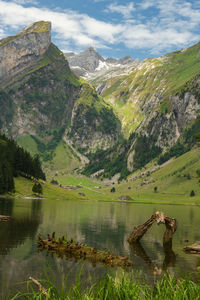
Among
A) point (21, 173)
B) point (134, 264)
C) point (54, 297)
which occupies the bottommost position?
point (134, 264)

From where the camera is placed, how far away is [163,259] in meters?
46.3

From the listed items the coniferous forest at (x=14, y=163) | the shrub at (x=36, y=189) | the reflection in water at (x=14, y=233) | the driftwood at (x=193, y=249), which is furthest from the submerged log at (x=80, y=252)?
the shrub at (x=36, y=189)

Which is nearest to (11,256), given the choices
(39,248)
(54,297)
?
(39,248)

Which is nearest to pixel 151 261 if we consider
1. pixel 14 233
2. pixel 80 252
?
pixel 80 252

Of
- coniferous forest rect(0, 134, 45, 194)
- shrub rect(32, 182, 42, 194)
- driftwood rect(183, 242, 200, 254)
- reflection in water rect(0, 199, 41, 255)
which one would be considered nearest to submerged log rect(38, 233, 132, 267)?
reflection in water rect(0, 199, 41, 255)

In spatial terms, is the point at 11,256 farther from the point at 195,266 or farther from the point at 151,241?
the point at 151,241

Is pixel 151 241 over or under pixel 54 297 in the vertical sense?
under

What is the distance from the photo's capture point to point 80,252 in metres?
44.6

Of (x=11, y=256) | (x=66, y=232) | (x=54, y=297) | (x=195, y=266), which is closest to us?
(x=54, y=297)

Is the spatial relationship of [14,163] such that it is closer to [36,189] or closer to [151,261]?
[36,189]

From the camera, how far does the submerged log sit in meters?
41.7

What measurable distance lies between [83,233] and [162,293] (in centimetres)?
5604

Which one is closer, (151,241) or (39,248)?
(39,248)

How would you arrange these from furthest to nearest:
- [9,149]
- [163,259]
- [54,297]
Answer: [9,149] → [163,259] → [54,297]
